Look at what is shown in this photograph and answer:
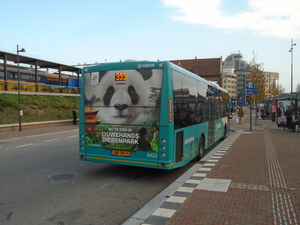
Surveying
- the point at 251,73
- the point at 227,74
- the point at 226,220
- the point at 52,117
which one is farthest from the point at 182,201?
the point at 227,74

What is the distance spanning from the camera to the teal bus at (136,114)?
268 inches

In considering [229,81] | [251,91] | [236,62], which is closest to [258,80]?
[251,91]

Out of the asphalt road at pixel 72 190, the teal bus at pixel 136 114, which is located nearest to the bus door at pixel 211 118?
the asphalt road at pixel 72 190

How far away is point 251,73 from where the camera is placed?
30031 mm

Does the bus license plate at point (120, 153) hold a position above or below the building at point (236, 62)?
below

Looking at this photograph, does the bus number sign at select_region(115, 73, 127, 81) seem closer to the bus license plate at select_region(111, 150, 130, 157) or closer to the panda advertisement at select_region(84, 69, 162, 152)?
the panda advertisement at select_region(84, 69, 162, 152)

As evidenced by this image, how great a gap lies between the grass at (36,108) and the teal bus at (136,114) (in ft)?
57.0

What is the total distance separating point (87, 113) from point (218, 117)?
26.6 ft

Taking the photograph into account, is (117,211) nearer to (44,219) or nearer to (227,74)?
(44,219)

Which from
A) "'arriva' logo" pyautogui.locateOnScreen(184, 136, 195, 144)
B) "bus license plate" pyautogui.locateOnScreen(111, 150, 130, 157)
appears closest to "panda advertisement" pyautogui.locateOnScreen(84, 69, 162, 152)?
"bus license plate" pyautogui.locateOnScreen(111, 150, 130, 157)

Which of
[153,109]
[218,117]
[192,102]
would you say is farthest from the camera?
[218,117]

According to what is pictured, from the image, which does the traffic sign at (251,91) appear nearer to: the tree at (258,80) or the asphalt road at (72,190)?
the tree at (258,80)

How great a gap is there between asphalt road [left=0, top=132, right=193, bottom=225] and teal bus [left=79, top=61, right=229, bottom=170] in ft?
2.11

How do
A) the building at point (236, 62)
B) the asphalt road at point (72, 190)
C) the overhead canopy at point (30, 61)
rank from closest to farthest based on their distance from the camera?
1. the asphalt road at point (72, 190)
2. the overhead canopy at point (30, 61)
3. the building at point (236, 62)
